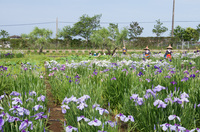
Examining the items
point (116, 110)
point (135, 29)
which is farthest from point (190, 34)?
point (116, 110)

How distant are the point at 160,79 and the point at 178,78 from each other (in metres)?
0.35

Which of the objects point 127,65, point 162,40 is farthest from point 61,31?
point 127,65

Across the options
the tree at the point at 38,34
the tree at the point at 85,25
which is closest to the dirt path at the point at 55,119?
the tree at the point at 38,34

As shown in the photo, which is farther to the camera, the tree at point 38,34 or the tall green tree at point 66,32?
the tall green tree at point 66,32

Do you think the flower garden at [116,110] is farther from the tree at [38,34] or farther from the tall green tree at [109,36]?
the tree at [38,34]

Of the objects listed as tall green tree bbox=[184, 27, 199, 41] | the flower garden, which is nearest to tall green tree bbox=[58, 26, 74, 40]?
tall green tree bbox=[184, 27, 199, 41]

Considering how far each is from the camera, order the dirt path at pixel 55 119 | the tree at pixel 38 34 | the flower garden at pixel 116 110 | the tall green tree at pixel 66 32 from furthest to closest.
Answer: the tall green tree at pixel 66 32
the tree at pixel 38 34
the dirt path at pixel 55 119
the flower garden at pixel 116 110

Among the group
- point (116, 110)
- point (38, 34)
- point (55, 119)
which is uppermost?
point (38, 34)

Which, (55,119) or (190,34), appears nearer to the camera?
(55,119)

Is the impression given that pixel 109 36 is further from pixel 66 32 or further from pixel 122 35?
pixel 66 32

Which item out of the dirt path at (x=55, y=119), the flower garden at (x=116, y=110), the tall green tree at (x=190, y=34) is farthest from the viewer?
the tall green tree at (x=190, y=34)

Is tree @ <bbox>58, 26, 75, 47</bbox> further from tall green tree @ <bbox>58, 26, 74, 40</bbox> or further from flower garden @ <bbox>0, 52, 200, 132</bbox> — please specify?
flower garden @ <bbox>0, 52, 200, 132</bbox>

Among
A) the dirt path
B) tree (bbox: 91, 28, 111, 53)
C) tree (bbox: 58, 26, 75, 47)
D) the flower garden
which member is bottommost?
the dirt path

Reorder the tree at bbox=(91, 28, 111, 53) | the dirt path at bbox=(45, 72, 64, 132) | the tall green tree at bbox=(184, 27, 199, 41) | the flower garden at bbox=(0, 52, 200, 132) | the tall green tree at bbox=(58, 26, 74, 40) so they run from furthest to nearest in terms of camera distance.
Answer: the tall green tree at bbox=(184, 27, 199, 41) → the tall green tree at bbox=(58, 26, 74, 40) → the tree at bbox=(91, 28, 111, 53) → the dirt path at bbox=(45, 72, 64, 132) → the flower garden at bbox=(0, 52, 200, 132)
